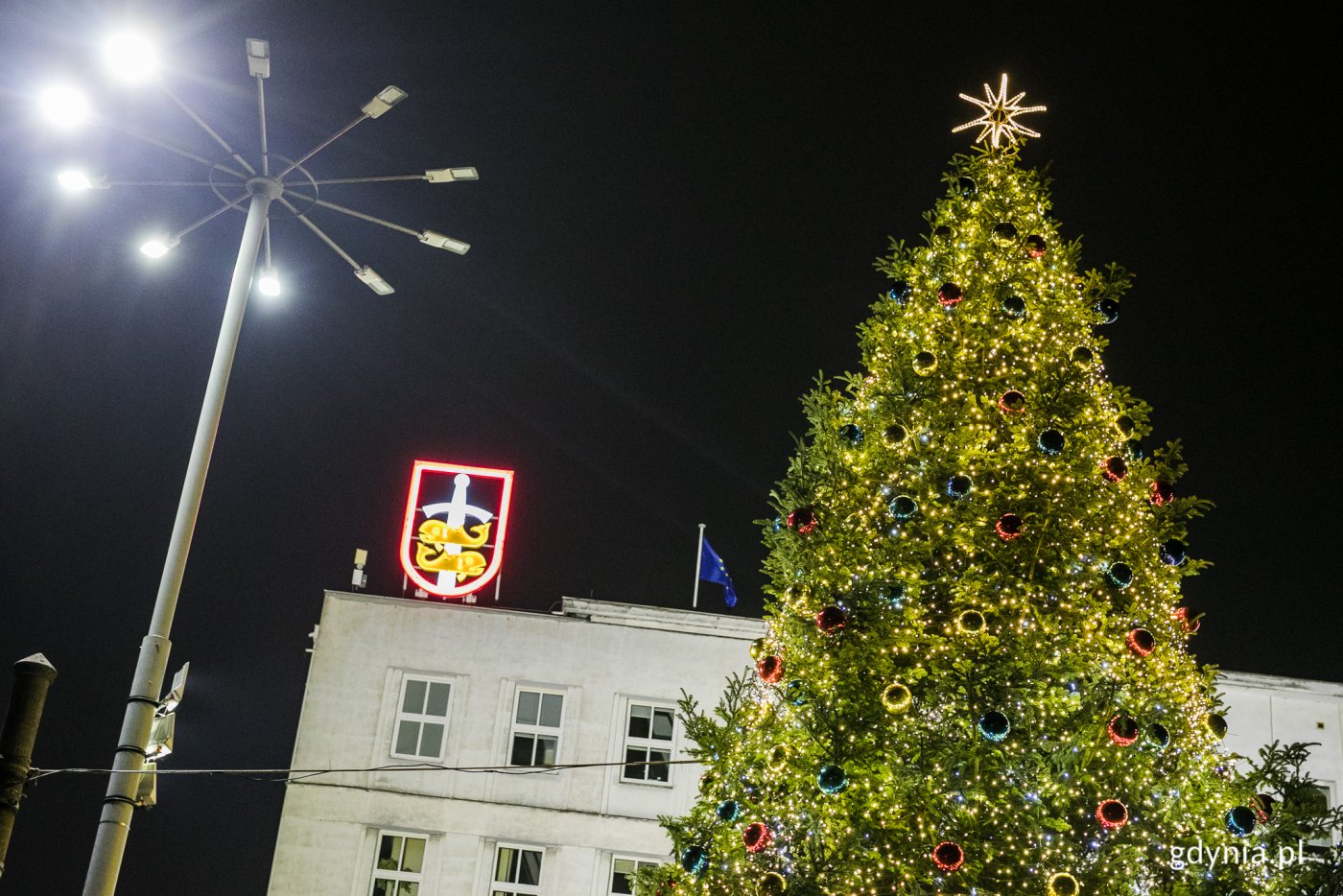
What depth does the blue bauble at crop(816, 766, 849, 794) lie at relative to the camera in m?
9.12

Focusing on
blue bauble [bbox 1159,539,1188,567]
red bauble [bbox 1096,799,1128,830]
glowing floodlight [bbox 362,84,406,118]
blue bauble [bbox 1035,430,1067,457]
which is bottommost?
red bauble [bbox 1096,799,1128,830]

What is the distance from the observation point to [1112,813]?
8.45 metres

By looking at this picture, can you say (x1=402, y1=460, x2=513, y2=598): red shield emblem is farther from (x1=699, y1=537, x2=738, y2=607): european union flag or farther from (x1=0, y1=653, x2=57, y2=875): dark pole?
(x1=0, y1=653, x2=57, y2=875): dark pole

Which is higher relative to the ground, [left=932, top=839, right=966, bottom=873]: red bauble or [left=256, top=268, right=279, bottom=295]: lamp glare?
[left=256, top=268, right=279, bottom=295]: lamp glare

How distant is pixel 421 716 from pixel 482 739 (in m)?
1.30

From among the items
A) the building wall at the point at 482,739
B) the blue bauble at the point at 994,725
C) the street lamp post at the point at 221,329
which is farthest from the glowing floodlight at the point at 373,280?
the building wall at the point at 482,739

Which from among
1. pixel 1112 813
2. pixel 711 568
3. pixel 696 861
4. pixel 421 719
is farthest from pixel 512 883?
pixel 1112 813

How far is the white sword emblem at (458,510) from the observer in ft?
81.2

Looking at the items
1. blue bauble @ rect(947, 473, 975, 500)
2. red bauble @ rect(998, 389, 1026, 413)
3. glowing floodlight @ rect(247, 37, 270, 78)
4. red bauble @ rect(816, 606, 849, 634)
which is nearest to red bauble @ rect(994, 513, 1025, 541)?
blue bauble @ rect(947, 473, 975, 500)

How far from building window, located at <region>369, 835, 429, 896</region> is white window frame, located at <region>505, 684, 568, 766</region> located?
2.33 meters

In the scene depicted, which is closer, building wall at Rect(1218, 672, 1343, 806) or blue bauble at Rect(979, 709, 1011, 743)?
blue bauble at Rect(979, 709, 1011, 743)

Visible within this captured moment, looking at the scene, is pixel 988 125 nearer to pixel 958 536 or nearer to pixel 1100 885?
pixel 958 536

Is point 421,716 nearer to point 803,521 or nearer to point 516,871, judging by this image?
point 516,871

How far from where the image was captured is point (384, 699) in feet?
72.8
